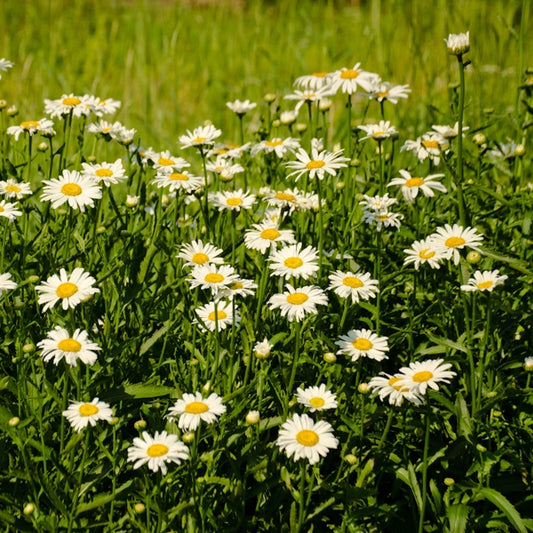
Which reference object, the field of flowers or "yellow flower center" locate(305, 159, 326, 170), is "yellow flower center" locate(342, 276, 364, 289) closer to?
the field of flowers

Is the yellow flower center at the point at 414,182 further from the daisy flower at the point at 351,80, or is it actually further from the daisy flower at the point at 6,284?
the daisy flower at the point at 6,284

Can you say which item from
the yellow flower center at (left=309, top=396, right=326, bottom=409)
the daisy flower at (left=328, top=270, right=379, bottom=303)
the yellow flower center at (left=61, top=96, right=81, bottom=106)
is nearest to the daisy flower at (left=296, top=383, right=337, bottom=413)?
the yellow flower center at (left=309, top=396, right=326, bottom=409)

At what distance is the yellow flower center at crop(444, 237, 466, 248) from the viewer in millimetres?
2200

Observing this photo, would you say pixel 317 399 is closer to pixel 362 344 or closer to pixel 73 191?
pixel 362 344

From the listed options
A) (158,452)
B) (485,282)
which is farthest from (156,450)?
(485,282)

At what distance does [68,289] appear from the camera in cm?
199

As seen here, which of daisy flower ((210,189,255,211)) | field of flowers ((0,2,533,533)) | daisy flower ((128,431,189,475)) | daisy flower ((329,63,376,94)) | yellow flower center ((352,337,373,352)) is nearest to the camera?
daisy flower ((128,431,189,475))

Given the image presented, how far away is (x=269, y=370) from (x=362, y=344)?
377 millimetres

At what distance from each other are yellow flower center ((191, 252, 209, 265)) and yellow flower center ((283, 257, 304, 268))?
254 millimetres

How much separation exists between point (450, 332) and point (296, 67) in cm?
389

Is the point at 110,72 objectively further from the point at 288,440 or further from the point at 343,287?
the point at 288,440

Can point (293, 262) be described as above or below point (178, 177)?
below

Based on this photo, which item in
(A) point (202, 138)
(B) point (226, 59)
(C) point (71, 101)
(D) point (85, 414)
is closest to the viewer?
(D) point (85, 414)

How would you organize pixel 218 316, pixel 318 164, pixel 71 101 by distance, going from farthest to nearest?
1. pixel 71 101
2. pixel 318 164
3. pixel 218 316
